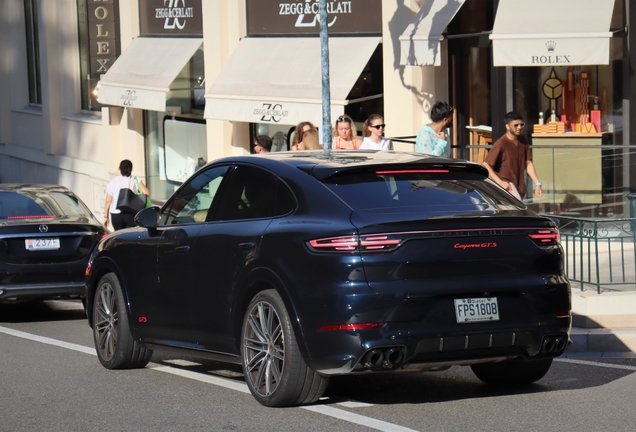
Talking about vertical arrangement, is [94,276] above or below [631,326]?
above

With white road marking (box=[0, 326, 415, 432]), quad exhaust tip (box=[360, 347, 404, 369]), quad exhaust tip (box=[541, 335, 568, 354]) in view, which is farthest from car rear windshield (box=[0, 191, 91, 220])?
quad exhaust tip (box=[541, 335, 568, 354])

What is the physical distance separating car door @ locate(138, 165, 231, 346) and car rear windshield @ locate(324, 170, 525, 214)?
1227 mm

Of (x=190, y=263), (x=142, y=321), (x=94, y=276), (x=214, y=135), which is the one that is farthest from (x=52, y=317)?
(x=214, y=135)

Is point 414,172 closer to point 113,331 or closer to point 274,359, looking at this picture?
point 274,359

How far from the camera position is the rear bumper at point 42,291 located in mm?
12242

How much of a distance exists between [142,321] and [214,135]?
12923mm

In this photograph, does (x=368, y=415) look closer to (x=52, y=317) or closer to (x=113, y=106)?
(x=52, y=317)

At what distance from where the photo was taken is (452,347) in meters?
6.69

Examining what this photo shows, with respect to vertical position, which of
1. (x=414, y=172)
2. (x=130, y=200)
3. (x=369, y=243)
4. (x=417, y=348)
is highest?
(x=414, y=172)

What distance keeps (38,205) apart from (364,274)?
24.7ft

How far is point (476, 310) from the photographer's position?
6750 millimetres

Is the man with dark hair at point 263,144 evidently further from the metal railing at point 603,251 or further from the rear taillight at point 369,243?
the rear taillight at point 369,243

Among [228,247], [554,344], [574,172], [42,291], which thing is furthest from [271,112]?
[554,344]

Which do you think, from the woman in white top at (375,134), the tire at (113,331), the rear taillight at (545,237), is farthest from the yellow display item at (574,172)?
the rear taillight at (545,237)
